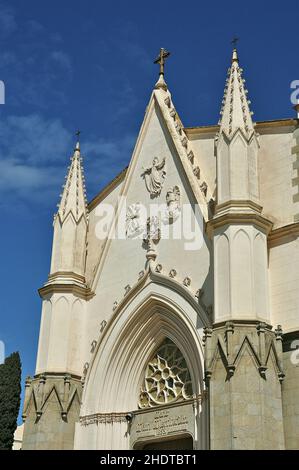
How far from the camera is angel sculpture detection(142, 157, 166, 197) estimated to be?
21.2 meters

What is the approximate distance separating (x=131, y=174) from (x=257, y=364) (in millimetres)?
8750

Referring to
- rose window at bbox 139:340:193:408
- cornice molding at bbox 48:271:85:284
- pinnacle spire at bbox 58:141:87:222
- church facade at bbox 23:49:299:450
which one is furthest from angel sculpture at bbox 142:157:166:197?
rose window at bbox 139:340:193:408

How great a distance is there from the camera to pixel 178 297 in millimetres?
18969

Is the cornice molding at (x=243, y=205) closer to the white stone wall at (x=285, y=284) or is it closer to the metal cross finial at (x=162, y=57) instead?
the white stone wall at (x=285, y=284)

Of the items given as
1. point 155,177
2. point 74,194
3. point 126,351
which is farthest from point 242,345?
point 74,194

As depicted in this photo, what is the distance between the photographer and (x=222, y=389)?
15.8m

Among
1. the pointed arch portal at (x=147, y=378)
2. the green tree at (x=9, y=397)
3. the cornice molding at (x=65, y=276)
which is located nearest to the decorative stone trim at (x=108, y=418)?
the pointed arch portal at (x=147, y=378)

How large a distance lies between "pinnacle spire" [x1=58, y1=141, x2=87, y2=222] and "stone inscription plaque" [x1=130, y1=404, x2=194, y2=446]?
22.7 feet

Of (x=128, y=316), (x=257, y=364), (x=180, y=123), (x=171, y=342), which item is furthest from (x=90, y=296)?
(x=257, y=364)

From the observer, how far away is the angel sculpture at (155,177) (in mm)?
21219

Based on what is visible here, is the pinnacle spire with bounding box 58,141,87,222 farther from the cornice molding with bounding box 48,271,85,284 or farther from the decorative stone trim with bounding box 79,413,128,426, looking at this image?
the decorative stone trim with bounding box 79,413,128,426

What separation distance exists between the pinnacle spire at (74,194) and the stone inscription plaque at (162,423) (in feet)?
22.7
